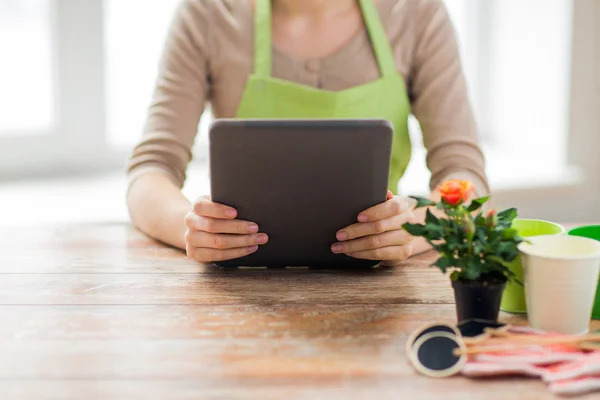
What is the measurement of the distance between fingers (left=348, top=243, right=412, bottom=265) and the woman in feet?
1.30

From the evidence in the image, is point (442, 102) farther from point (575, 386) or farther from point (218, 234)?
point (575, 386)

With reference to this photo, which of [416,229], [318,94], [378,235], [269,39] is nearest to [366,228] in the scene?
[378,235]

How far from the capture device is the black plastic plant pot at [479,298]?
3.07 feet

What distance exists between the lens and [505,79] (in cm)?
296

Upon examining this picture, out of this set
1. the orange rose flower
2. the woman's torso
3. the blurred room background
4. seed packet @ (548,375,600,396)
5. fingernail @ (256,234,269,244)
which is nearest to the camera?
seed packet @ (548,375,600,396)

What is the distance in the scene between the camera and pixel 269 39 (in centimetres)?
174

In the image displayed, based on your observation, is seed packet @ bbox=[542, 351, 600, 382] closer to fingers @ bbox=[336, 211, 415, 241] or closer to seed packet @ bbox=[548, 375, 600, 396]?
seed packet @ bbox=[548, 375, 600, 396]

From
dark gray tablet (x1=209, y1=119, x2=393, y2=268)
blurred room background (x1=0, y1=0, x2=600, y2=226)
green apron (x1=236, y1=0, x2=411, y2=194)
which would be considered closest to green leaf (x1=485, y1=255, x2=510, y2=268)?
dark gray tablet (x1=209, y1=119, x2=393, y2=268)

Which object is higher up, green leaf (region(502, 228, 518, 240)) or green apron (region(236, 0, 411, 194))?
green apron (region(236, 0, 411, 194))

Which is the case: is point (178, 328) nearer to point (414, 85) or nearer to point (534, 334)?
point (534, 334)

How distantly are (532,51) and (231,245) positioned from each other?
1.89m

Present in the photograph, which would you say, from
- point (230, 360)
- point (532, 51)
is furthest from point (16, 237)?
point (532, 51)

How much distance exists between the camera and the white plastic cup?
0.91m

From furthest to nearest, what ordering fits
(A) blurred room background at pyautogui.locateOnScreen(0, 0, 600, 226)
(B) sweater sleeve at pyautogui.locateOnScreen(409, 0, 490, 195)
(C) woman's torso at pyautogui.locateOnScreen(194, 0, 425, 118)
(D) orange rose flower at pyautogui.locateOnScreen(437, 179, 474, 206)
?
(A) blurred room background at pyautogui.locateOnScreen(0, 0, 600, 226), (C) woman's torso at pyautogui.locateOnScreen(194, 0, 425, 118), (B) sweater sleeve at pyautogui.locateOnScreen(409, 0, 490, 195), (D) orange rose flower at pyautogui.locateOnScreen(437, 179, 474, 206)
